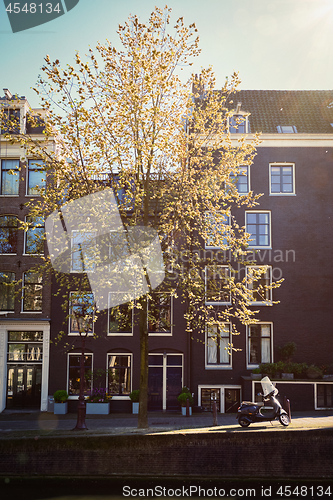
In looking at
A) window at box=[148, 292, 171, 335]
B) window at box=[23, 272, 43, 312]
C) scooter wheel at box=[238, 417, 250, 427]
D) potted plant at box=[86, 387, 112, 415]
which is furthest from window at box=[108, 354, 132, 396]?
scooter wheel at box=[238, 417, 250, 427]

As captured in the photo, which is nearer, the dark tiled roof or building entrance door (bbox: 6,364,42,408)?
building entrance door (bbox: 6,364,42,408)

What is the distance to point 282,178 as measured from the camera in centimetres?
2448

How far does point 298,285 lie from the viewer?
2358 centimetres

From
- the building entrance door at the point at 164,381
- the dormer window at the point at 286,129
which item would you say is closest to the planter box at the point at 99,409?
the building entrance door at the point at 164,381

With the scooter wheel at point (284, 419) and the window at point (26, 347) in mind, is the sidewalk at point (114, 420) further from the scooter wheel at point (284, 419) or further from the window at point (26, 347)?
the window at point (26, 347)

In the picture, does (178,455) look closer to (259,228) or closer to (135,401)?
(135,401)

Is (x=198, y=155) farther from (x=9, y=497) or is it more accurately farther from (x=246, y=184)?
(x=9, y=497)

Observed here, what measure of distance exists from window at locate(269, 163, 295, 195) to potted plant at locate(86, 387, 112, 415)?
13584mm

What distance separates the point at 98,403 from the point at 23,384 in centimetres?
425

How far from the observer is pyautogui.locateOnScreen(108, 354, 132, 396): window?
23000mm

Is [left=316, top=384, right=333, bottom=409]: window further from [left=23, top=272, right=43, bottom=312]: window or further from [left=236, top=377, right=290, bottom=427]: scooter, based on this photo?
[left=23, top=272, right=43, bottom=312]: window

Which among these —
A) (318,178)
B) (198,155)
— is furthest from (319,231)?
(198,155)

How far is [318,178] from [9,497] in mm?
20235

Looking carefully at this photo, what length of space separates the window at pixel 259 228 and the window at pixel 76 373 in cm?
1052
